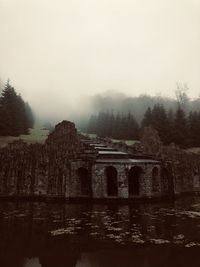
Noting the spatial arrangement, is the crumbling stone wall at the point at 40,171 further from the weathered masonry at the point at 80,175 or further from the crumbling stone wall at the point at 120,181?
the crumbling stone wall at the point at 120,181

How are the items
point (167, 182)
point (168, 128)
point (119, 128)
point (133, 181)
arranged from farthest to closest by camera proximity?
point (119, 128), point (168, 128), point (167, 182), point (133, 181)

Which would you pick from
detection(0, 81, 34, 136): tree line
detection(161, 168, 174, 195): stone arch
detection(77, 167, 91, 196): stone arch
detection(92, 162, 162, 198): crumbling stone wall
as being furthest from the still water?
detection(0, 81, 34, 136): tree line

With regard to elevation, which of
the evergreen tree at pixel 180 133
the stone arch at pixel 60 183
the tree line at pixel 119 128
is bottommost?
the stone arch at pixel 60 183

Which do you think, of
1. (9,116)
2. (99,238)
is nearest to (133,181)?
(99,238)

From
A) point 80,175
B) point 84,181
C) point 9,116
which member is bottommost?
point 84,181

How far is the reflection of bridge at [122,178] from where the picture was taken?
34.7 m

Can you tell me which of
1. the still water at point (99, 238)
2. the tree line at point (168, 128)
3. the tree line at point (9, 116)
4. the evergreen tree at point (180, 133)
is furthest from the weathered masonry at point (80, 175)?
the tree line at point (168, 128)

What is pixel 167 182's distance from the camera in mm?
40031

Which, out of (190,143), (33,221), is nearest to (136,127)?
(190,143)

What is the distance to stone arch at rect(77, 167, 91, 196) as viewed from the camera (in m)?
36.7

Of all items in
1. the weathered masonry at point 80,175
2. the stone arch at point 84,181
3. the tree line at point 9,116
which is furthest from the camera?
the tree line at point 9,116

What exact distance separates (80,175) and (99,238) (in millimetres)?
19347

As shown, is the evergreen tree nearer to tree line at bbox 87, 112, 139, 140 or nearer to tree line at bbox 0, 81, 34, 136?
tree line at bbox 87, 112, 139, 140

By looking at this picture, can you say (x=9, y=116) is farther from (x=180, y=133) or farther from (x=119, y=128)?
(x=180, y=133)
